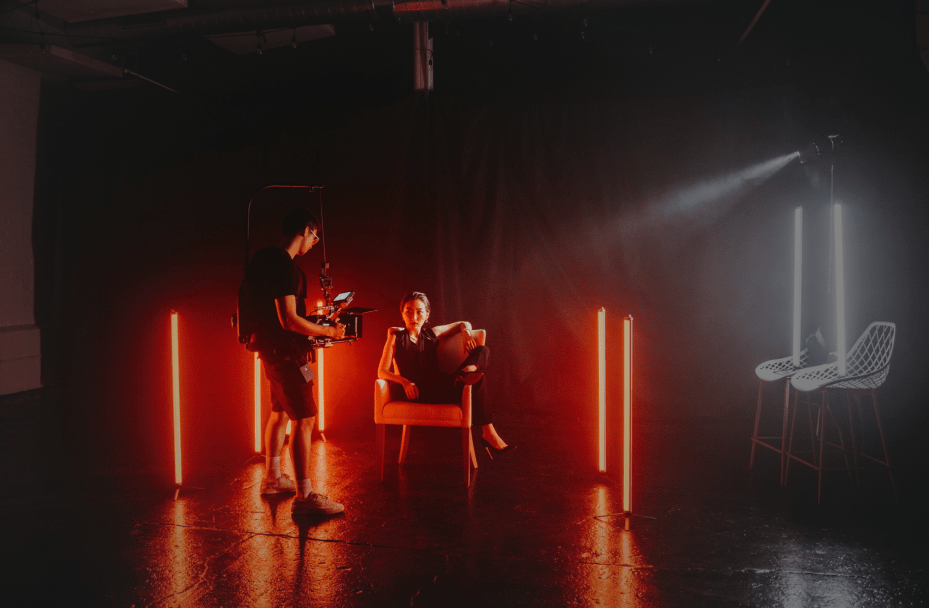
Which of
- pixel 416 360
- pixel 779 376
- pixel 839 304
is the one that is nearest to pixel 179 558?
pixel 416 360

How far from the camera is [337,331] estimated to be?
329 centimetres

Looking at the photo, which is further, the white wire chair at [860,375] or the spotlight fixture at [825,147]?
the spotlight fixture at [825,147]

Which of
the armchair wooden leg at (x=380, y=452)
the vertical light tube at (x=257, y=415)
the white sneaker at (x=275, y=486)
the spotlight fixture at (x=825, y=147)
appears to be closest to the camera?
the white sneaker at (x=275, y=486)

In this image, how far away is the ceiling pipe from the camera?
178 inches

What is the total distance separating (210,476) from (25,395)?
147 inches

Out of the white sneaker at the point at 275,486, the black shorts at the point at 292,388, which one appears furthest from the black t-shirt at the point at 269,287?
the white sneaker at the point at 275,486

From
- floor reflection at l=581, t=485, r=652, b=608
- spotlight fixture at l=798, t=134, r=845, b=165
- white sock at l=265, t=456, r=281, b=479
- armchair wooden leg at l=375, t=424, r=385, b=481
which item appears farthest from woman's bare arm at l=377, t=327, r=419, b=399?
spotlight fixture at l=798, t=134, r=845, b=165

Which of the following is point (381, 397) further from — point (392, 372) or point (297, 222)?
point (297, 222)

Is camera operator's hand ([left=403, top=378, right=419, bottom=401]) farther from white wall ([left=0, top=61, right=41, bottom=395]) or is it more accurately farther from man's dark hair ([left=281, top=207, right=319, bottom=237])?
white wall ([left=0, top=61, right=41, bottom=395])

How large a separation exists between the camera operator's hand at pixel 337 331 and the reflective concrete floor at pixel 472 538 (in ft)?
3.03

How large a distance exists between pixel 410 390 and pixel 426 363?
0.35 metres

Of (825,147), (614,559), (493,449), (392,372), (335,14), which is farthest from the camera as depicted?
(335,14)

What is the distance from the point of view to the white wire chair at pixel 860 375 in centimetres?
330

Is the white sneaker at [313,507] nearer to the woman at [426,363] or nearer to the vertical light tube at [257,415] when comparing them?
the woman at [426,363]
